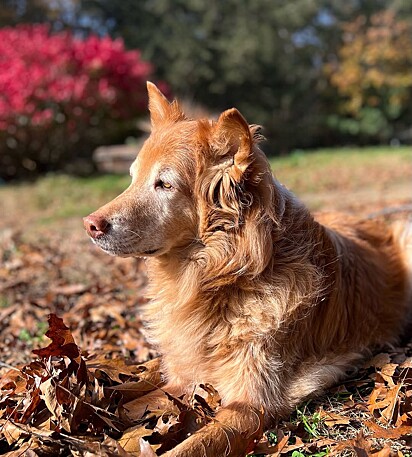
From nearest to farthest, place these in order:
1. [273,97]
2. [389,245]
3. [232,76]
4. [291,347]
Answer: [291,347] → [389,245] → [232,76] → [273,97]

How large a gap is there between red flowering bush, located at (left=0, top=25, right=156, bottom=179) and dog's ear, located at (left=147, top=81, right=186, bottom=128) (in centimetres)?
1115

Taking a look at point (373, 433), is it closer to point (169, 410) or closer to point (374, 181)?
point (169, 410)

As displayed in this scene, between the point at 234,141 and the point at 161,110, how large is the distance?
0.68 m

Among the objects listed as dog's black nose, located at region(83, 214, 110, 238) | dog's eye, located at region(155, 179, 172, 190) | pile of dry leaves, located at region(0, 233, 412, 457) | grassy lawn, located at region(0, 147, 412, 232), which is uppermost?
dog's eye, located at region(155, 179, 172, 190)

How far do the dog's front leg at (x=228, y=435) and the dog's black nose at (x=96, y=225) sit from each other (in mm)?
1096

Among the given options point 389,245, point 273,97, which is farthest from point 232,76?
point 389,245

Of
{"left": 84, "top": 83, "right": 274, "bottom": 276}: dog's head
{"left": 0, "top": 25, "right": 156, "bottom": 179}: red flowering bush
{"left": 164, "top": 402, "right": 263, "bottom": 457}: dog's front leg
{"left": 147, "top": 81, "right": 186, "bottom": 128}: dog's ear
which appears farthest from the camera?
{"left": 0, "top": 25, "right": 156, "bottom": 179}: red flowering bush

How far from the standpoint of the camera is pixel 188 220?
305 cm

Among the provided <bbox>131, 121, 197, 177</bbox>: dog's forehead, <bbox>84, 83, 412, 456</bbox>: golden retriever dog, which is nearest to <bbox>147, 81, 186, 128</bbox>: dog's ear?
<bbox>84, 83, 412, 456</bbox>: golden retriever dog

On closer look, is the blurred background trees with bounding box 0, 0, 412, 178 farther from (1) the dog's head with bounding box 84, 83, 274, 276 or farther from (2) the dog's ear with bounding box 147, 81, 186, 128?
(1) the dog's head with bounding box 84, 83, 274, 276

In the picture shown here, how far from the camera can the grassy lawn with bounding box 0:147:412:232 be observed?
1039cm

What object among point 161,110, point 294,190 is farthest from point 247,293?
point 294,190

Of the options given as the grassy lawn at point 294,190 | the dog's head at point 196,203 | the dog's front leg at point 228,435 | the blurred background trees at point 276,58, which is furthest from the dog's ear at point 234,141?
the blurred background trees at point 276,58

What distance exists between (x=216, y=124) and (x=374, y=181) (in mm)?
11445
